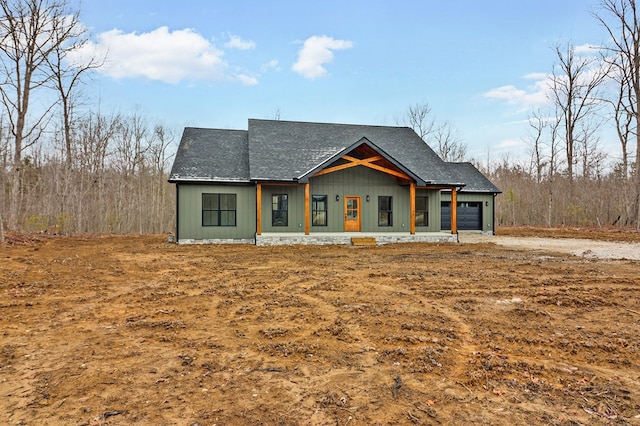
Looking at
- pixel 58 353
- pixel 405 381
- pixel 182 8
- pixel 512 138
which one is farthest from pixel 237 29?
pixel 512 138

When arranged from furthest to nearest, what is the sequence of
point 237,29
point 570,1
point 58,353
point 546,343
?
1. point 237,29
2. point 570,1
3. point 546,343
4. point 58,353

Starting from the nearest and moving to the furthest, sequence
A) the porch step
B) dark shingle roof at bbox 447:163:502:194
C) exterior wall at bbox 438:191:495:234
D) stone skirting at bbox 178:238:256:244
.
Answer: the porch step → stone skirting at bbox 178:238:256:244 → dark shingle roof at bbox 447:163:502:194 → exterior wall at bbox 438:191:495:234

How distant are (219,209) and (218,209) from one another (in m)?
0.04

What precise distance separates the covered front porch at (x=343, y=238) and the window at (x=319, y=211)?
0.71 m

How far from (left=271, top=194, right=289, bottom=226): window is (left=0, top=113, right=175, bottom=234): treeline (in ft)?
35.6

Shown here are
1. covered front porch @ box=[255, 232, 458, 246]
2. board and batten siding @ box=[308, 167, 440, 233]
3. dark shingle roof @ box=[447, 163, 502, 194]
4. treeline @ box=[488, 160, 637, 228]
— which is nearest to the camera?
covered front porch @ box=[255, 232, 458, 246]

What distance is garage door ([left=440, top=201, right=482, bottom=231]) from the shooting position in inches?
782

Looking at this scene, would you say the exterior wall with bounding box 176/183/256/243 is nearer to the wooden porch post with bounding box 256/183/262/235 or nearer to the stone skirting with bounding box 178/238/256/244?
the stone skirting with bounding box 178/238/256/244

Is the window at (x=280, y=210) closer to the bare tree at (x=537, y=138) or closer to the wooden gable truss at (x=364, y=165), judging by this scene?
the wooden gable truss at (x=364, y=165)

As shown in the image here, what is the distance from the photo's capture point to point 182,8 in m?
12.3

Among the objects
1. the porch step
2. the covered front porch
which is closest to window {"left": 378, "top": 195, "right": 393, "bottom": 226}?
the covered front porch

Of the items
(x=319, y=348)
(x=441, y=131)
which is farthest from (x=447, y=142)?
(x=319, y=348)

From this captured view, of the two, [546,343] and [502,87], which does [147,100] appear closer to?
[502,87]

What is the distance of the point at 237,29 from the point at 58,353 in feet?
53.4
